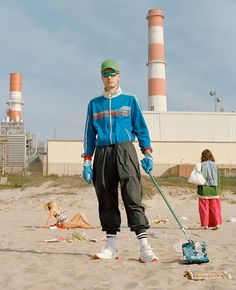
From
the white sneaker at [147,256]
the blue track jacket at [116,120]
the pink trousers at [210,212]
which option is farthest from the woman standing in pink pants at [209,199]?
the white sneaker at [147,256]

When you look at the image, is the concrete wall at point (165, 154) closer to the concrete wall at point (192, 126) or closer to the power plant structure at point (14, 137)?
the concrete wall at point (192, 126)

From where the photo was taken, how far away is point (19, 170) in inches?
1588

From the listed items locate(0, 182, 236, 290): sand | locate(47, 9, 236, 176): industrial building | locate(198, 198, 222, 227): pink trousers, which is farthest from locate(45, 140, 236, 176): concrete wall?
locate(0, 182, 236, 290): sand

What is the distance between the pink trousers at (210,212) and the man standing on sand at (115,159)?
4.03 metres

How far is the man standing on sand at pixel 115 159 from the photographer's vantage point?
3.97m

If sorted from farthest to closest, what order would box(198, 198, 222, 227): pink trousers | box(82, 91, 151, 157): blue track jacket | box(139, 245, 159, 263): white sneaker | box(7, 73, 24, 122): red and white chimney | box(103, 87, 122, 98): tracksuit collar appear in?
box(7, 73, 24, 122): red and white chimney
box(198, 198, 222, 227): pink trousers
box(103, 87, 122, 98): tracksuit collar
box(82, 91, 151, 157): blue track jacket
box(139, 245, 159, 263): white sneaker

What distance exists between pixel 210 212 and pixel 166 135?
31.7m

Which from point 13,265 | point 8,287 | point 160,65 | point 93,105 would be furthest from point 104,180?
point 160,65

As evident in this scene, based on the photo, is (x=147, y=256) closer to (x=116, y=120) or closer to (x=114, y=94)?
(x=116, y=120)

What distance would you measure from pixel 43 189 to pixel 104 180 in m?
15.9

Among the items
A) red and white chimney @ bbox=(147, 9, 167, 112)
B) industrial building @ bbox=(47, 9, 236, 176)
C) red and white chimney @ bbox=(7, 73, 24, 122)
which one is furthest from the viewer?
red and white chimney @ bbox=(7, 73, 24, 122)

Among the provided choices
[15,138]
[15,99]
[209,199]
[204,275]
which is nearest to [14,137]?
[15,138]

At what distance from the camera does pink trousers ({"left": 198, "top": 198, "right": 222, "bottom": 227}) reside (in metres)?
7.84

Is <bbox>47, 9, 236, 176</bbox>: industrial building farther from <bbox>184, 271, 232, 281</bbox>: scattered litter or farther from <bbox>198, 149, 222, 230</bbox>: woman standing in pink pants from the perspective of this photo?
<bbox>184, 271, 232, 281</bbox>: scattered litter
